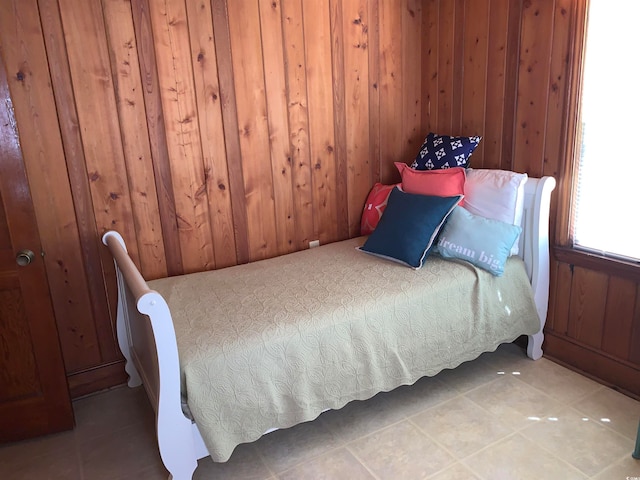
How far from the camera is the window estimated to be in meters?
2.17

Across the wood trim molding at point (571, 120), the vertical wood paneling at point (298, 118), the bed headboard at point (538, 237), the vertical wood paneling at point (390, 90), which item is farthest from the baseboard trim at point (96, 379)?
the wood trim molding at point (571, 120)

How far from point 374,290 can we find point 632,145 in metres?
1.37

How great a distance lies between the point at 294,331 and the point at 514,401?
1.21 meters

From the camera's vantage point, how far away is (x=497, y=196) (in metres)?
2.52

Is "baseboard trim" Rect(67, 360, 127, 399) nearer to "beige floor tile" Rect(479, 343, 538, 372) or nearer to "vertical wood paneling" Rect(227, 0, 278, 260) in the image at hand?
"vertical wood paneling" Rect(227, 0, 278, 260)

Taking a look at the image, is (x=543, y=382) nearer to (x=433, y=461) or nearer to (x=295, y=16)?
(x=433, y=461)

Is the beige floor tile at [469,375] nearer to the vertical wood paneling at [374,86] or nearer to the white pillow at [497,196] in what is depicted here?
the white pillow at [497,196]

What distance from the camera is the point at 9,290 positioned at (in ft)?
6.80

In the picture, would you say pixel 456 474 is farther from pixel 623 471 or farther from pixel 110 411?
pixel 110 411

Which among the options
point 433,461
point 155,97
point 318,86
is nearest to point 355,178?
point 318,86

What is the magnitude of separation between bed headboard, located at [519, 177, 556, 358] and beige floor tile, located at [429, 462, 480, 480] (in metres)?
1.07

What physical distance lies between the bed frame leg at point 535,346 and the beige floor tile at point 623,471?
2.62 ft

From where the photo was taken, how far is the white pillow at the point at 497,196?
2.48 metres

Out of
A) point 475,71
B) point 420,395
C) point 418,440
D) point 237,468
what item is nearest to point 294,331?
point 237,468
